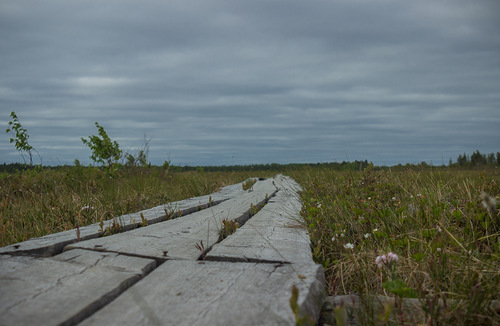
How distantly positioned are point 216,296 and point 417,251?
5.64 feet

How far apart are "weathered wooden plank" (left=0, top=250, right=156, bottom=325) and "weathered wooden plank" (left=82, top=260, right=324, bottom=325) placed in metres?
0.07

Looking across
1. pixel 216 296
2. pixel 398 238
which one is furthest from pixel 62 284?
pixel 398 238

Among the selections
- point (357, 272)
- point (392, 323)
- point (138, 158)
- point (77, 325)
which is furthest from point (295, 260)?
point (138, 158)

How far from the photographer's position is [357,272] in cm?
208

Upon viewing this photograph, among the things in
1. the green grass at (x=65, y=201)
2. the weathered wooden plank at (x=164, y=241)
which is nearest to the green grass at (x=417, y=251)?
the weathered wooden plank at (x=164, y=241)

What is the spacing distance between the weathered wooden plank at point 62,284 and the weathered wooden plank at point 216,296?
0.24 ft

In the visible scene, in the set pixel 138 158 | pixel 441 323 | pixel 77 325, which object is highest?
pixel 138 158

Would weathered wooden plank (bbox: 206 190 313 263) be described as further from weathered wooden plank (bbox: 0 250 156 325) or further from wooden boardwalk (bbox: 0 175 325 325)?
weathered wooden plank (bbox: 0 250 156 325)

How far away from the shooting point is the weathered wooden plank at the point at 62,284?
1293 millimetres

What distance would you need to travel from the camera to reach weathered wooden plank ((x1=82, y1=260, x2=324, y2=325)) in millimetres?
1272

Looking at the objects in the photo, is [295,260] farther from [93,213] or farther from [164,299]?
[93,213]

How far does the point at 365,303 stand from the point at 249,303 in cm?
59

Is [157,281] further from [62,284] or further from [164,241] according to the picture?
[164,241]

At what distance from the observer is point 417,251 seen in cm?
242
